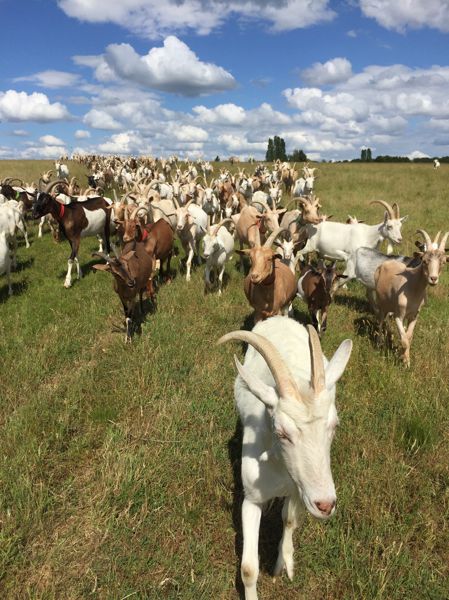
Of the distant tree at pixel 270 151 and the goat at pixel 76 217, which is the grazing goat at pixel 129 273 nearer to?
the goat at pixel 76 217

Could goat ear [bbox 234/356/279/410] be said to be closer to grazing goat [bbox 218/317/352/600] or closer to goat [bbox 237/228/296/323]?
grazing goat [bbox 218/317/352/600]

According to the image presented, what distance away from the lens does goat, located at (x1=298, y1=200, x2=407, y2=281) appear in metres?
10.4

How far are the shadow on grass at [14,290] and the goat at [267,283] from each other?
614cm

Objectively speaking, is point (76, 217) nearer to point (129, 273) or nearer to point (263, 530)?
point (129, 273)

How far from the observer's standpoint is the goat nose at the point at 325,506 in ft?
7.27

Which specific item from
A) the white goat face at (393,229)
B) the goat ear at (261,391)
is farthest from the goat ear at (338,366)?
the white goat face at (393,229)

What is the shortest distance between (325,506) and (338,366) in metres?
0.87

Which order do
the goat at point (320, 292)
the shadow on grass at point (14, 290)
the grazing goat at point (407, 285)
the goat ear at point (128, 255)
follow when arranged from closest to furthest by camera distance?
the grazing goat at point (407, 285) → the goat at point (320, 292) → the goat ear at point (128, 255) → the shadow on grass at point (14, 290)

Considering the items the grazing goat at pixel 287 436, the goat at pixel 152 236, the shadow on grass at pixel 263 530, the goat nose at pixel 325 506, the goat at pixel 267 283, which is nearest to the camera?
the goat nose at pixel 325 506

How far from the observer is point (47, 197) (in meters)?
11.0

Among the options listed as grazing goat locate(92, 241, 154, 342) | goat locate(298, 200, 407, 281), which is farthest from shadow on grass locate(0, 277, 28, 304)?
goat locate(298, 200, 407, 281)

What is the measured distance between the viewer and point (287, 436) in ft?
7.86

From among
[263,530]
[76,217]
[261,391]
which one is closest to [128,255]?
[76,217]

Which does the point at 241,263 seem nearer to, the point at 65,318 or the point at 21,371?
the point at 65,318
